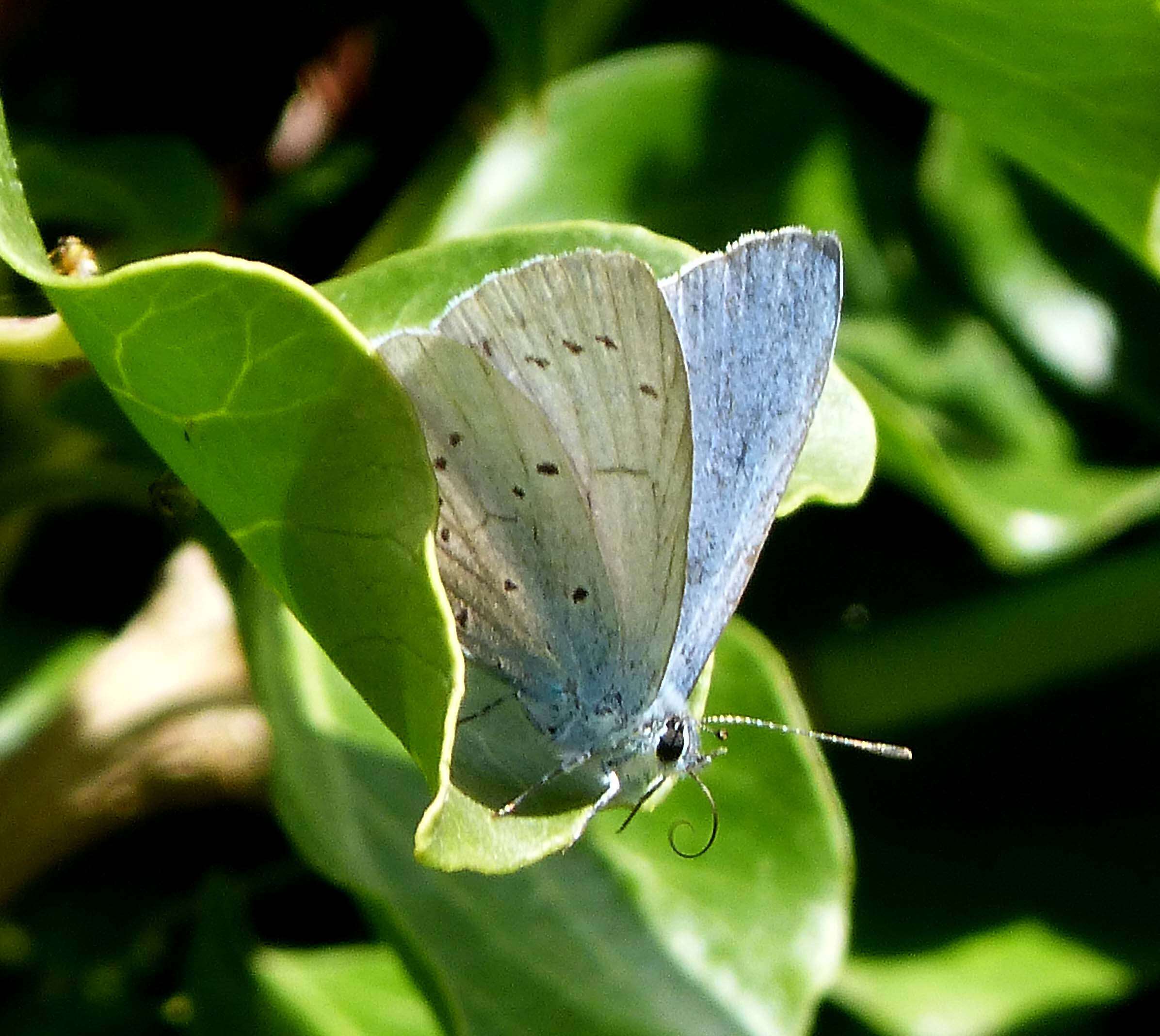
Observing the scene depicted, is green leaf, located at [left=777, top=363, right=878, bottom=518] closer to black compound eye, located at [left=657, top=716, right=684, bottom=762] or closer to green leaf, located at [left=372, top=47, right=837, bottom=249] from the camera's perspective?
black compound eye, located at [left=657, top=716, right=684, bottom=762]

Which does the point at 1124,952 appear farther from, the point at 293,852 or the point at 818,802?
the point at 293,852

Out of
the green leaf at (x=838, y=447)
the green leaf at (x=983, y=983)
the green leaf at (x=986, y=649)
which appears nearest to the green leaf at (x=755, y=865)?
the green leaf at (x=838, y=447)

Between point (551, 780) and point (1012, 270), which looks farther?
point (1012, 270)

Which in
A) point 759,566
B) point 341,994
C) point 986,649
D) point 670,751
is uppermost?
point 670,751

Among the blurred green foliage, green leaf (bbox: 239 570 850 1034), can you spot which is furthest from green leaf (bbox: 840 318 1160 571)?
green leaf (bbox: 239 570 850 1034)

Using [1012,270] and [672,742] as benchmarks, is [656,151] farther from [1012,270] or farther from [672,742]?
[672,742]

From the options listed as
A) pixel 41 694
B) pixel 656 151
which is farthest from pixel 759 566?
pixel 41 694
